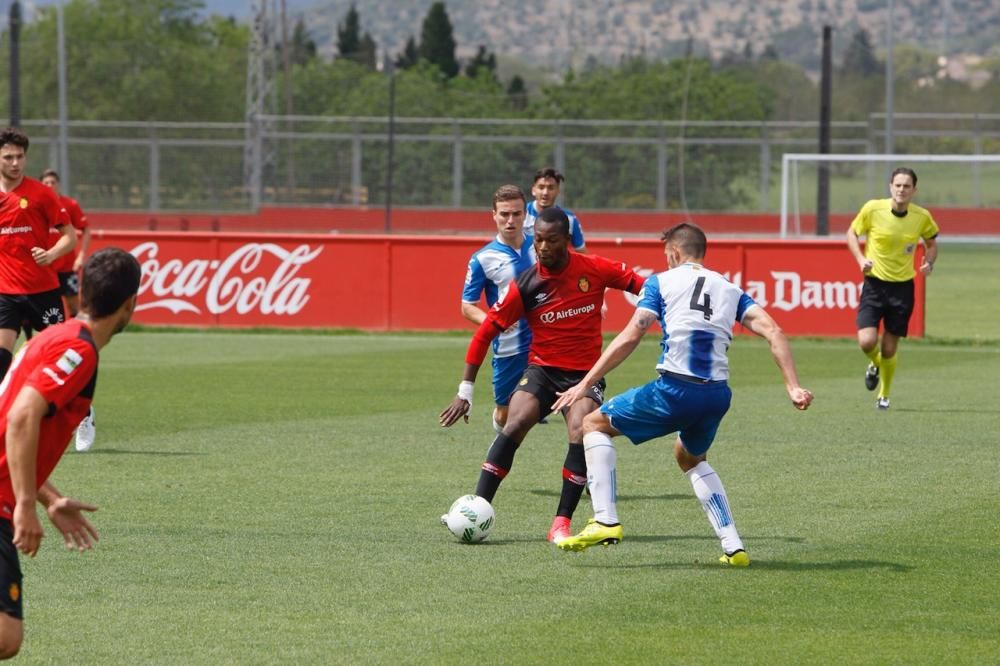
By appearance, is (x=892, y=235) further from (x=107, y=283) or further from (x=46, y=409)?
(x=46, y=409)

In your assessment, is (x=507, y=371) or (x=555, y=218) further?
(x=507, y=371)

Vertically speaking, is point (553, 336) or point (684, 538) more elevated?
point (553, 336)

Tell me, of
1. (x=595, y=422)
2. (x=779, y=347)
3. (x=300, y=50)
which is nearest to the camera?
(x=779, y=347)

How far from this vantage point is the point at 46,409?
541 cm

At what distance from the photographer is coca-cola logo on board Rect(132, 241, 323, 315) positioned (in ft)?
81.0

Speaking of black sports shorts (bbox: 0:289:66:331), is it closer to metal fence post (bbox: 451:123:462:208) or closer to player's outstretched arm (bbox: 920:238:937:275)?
player's outstretched arm (bbox: 920:238:937:275)

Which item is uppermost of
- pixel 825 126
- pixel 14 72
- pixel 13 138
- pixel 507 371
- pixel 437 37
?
pixel 437 37

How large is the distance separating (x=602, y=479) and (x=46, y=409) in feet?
13.0

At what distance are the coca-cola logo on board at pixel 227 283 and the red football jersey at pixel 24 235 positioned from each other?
1174 centimetres

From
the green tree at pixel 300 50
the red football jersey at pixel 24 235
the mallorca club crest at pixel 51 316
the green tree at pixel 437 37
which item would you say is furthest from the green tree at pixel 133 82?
the mallorca club crest at pixel 51 316

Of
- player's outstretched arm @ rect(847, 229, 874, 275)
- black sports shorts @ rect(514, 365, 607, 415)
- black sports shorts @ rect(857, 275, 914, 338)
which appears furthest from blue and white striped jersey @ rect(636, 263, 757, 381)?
black sports shorts @ rect(857, 275, 914, 338)

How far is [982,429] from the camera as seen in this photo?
14.3 m

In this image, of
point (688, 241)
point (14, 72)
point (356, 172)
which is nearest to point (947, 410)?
point (688, 241)

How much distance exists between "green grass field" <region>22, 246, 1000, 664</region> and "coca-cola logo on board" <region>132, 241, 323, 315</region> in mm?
7820
